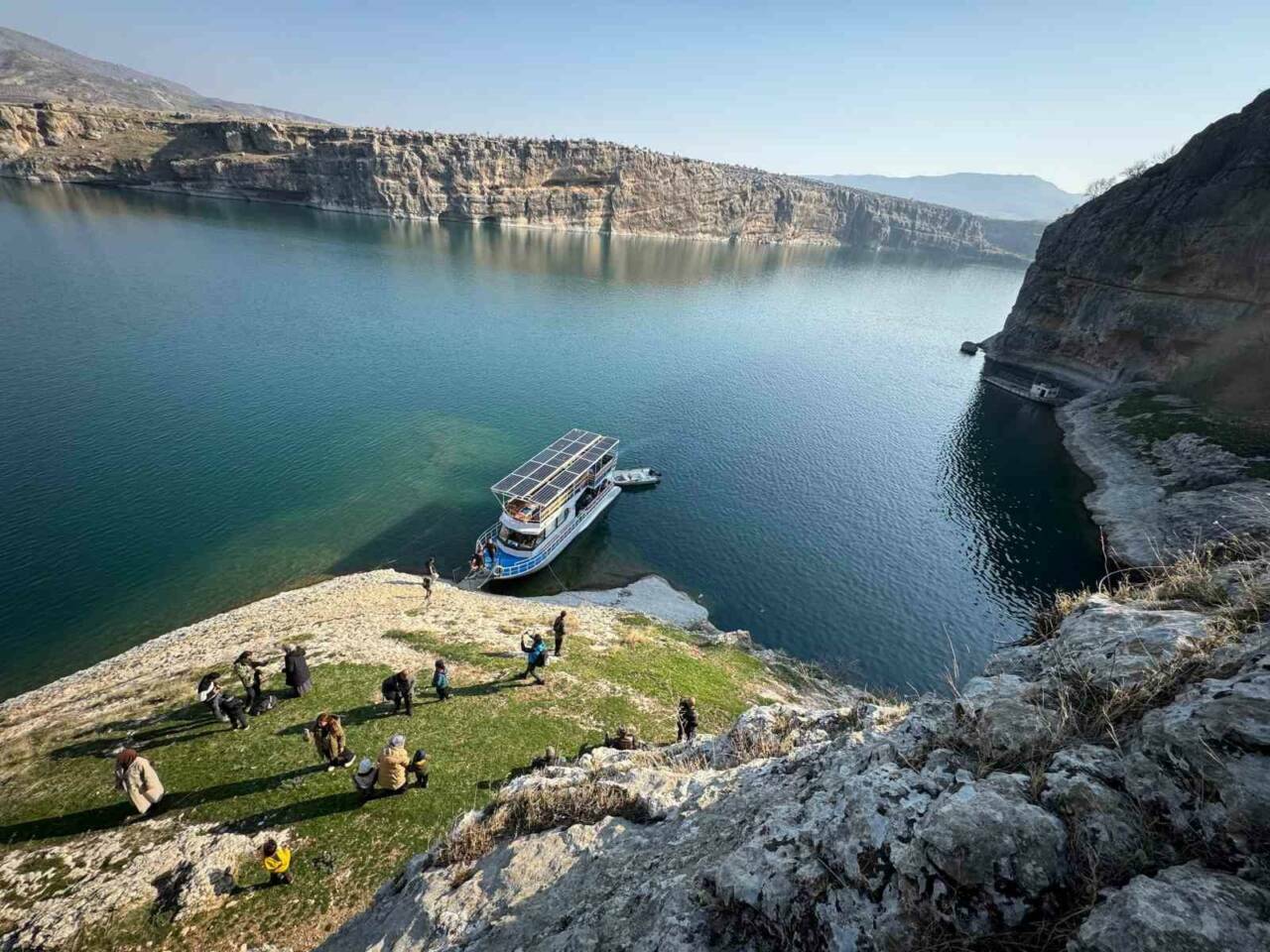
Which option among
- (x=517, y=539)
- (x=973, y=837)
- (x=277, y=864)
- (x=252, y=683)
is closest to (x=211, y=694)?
(x=252, y=683)

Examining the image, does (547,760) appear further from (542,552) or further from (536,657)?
(542,552)

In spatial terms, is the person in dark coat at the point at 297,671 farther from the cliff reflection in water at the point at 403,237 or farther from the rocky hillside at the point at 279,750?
the cliff reflection in water at the point at 403,237

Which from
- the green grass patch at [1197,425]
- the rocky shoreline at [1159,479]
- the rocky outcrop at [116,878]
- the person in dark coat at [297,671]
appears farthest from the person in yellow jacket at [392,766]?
the green grass patch at [1197,425]

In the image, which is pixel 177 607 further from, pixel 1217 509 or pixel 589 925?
pixel 1217 509

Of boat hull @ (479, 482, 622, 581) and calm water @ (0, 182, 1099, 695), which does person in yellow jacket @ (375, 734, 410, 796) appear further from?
boat hull @ (479, 482, 622, 581)

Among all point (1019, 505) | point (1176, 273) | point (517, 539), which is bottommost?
point (1019, 505)

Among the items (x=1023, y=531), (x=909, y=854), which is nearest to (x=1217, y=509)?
(x=1023, y=531)
